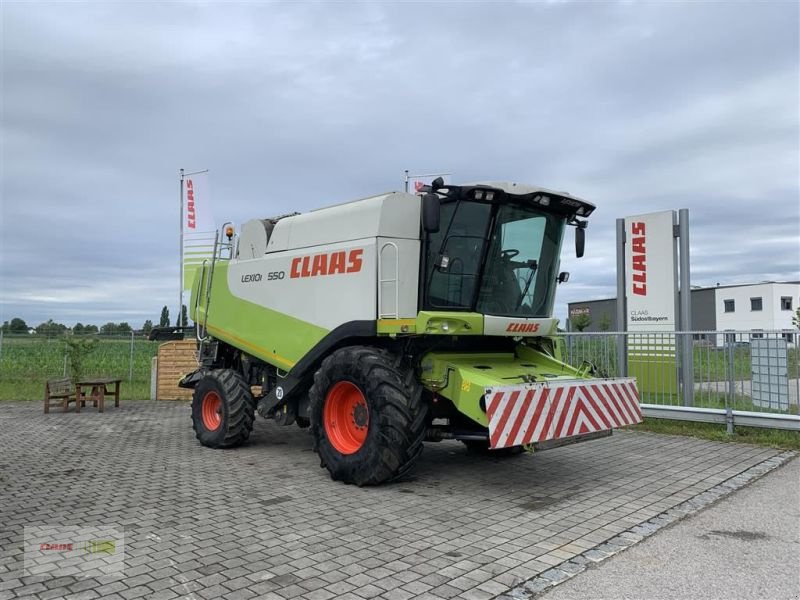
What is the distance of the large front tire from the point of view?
5.74 metres

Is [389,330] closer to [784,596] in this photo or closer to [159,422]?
[784,596]

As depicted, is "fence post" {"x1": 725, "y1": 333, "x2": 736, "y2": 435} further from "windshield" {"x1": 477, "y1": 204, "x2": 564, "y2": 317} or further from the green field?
the green field

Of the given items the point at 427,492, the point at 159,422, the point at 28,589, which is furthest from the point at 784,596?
the point at 159,422

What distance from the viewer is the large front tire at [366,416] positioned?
5.74 m

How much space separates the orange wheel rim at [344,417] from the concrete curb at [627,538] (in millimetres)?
2745

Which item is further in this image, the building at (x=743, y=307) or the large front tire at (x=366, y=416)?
the building at (x=743, y=307)

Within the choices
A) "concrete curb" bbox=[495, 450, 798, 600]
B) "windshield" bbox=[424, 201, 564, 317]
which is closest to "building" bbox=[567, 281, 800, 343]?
"concrete curb" bbox=[495, 450, 798, 600]

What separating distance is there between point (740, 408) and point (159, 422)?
944cm

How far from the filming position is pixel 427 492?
230 inches

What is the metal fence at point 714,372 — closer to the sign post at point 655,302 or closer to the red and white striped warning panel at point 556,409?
the sign post at point 655,302

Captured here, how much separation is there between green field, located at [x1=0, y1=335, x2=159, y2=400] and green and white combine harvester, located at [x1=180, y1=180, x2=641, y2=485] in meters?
12.5

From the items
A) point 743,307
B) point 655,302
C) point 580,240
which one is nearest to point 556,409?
point 580,240

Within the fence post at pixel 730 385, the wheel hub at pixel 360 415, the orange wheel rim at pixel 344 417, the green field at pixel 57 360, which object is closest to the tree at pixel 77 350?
the green field at pixel 57 360

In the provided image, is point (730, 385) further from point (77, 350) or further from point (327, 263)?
point (77, 350)
